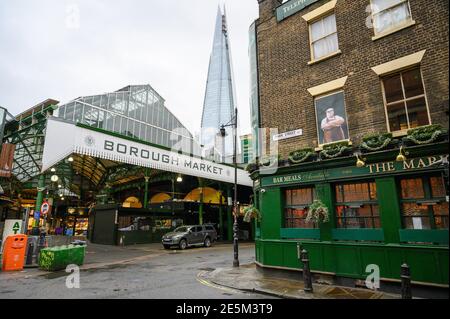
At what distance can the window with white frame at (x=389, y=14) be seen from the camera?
898 centimetres

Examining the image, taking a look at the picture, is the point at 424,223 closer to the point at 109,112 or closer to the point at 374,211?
the point at 374,211

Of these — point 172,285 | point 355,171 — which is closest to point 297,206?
point 355,171

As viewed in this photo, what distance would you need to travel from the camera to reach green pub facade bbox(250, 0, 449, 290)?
7.76 meters

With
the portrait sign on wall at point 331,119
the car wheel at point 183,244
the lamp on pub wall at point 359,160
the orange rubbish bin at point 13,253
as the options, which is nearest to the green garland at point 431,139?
the lamp on pub wall at point 359,160

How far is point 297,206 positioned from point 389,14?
711cm

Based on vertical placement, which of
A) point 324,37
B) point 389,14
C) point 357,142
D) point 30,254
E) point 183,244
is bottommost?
point 183,244

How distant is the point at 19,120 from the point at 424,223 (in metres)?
27.5

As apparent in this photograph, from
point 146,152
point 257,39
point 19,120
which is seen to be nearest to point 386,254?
point 257,39

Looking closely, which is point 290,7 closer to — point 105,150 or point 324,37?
point 324,37

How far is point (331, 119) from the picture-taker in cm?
1004

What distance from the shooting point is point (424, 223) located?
7770mm

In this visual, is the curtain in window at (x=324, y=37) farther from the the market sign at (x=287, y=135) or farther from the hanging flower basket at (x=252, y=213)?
the hanging flower basket at (x=252, y=213)

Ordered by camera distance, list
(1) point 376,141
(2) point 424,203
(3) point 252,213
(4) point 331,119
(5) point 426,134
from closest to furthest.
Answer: (5) point 426,134, (2) point 424,203, (1) point 376,141, (4) point 331,119, (3) point 252,213

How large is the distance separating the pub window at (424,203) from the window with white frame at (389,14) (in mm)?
4998
